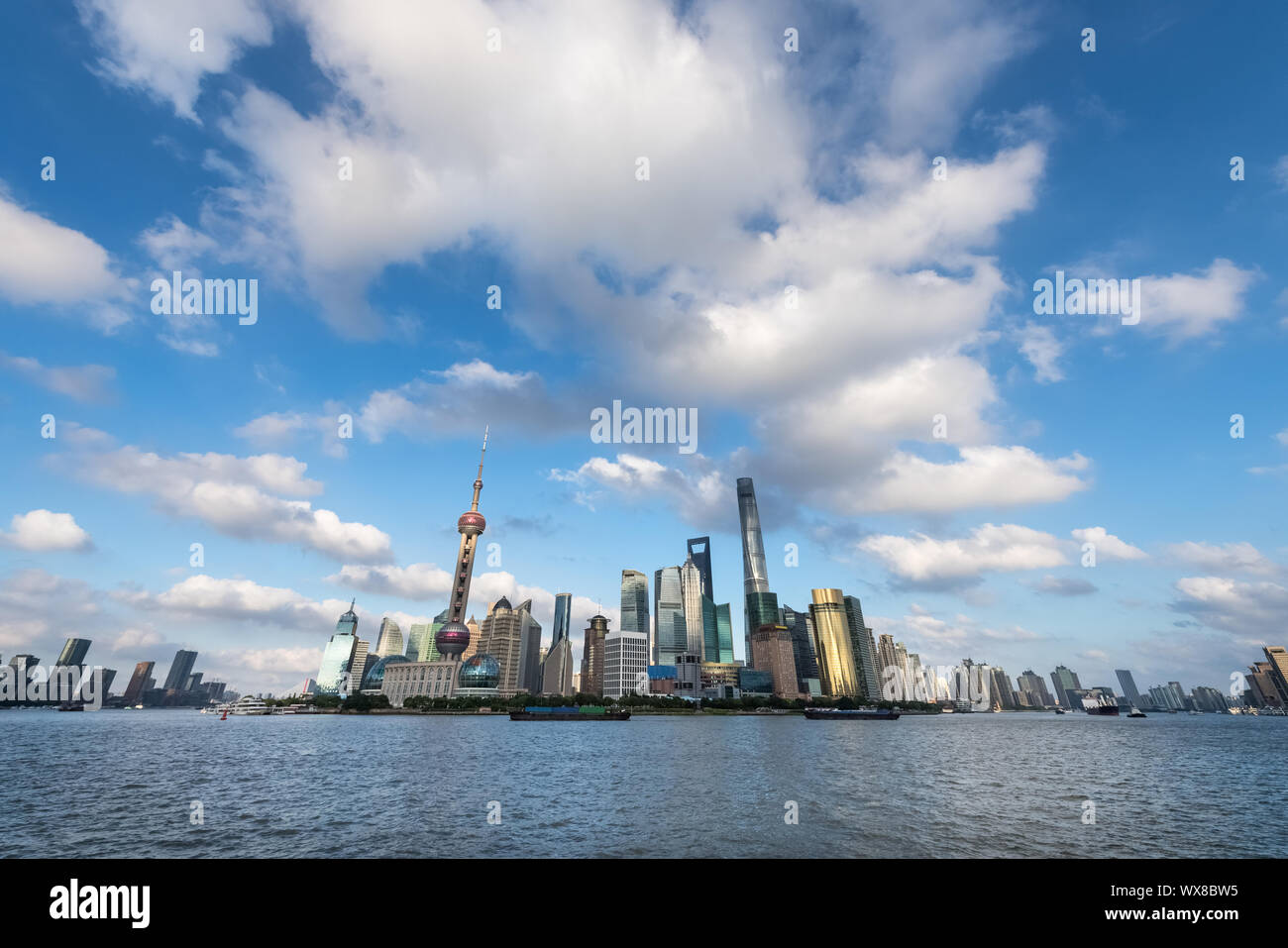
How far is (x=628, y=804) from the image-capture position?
155 feet

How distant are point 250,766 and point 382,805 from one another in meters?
37.8

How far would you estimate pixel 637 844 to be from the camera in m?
34.4

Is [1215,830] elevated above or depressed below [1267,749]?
above

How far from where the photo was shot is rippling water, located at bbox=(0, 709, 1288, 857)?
34.7 m

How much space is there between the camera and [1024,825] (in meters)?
40.4

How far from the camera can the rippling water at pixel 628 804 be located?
1367 inches
